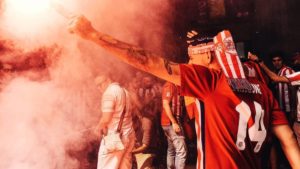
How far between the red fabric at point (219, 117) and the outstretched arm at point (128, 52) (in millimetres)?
108

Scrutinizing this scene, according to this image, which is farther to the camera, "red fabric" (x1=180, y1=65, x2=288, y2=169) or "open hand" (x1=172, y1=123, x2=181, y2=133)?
"open hand" (x1=172, y1=123, x2=181, y2=133)

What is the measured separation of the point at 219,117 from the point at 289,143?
703mm

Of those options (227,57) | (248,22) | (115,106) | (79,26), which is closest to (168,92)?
(115,106)

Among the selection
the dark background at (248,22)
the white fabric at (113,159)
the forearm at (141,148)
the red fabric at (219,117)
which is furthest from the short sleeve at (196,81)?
the dark background at (248,22)

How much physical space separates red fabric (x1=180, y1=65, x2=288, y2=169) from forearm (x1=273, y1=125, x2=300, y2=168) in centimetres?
30

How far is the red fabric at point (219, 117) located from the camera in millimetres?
2670

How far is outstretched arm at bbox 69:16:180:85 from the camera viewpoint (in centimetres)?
231

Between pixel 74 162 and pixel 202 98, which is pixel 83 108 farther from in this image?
pixel 202 98

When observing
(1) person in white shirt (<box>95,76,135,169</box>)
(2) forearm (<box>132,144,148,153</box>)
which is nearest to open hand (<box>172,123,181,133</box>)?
(2) forearm (<box>132,144,148,153</box>)

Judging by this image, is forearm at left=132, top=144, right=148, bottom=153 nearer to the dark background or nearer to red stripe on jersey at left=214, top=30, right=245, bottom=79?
the dark background

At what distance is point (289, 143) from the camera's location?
2.96 m

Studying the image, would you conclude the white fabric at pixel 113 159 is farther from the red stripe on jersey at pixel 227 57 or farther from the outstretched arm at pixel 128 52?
the outstretched arm at pixel 128 52

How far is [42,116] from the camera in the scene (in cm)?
639

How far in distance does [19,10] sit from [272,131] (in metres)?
4.05
